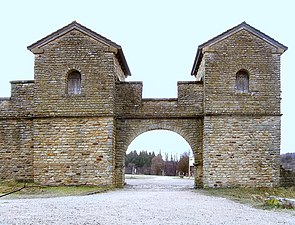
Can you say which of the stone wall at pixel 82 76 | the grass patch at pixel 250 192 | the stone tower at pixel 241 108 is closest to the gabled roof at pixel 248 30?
the stone tower at pixel 241 108

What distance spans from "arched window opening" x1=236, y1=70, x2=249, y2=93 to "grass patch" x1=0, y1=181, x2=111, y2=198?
7.44 meters

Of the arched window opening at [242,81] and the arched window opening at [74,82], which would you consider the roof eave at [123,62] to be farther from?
the arched window opening at [242,81]

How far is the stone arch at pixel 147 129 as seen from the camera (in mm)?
19016

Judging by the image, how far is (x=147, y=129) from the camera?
754 inches

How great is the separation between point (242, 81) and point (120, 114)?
580 cm

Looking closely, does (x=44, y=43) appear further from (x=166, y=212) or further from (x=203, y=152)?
(x=166, y=212)

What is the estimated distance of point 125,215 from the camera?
31.3ft

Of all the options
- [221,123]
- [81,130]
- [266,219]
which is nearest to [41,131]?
[81,130]

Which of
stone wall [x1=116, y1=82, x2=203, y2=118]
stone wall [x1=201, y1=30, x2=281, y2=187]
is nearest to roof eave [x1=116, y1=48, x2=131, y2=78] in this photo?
stone wall [x1=116, y1=82, x2=203, y2=118]

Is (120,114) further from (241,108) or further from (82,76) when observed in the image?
(241,108)

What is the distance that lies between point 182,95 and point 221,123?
2.26 metres

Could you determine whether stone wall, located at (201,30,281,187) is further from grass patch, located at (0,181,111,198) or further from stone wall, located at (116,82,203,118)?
grass patch, located at (0,181,111,198)

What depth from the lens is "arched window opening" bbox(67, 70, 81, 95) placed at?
18906 mm

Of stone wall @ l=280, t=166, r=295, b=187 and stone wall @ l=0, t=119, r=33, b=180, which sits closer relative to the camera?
stone wall @ l=280, t=166, r=295, b=187
